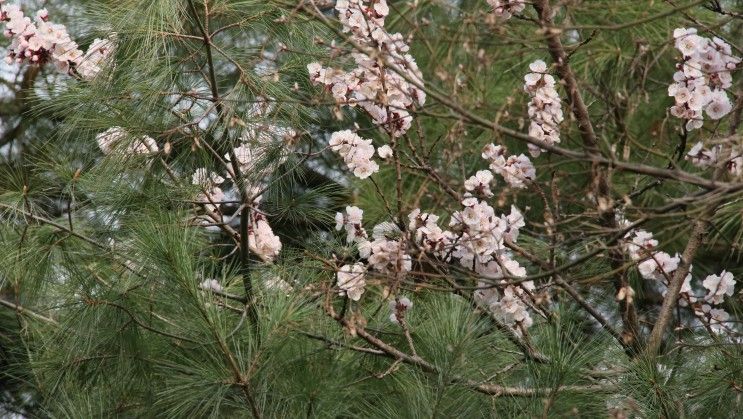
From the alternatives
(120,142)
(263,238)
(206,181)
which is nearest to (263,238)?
(263,238)

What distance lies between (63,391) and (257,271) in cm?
33

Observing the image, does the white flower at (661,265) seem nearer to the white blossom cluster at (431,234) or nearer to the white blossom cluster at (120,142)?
the white blossom cluster at (431,234)

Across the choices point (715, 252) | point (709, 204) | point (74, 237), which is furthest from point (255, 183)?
point (715, 252)

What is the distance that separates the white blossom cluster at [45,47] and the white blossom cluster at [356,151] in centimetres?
37

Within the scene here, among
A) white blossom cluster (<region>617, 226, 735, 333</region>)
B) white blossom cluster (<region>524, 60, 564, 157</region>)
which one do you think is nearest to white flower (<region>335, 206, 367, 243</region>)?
white blossom cluster (<region>524, 60, 564, 157</region>)

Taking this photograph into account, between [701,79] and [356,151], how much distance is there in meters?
0.48

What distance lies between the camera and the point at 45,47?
6.05 ft

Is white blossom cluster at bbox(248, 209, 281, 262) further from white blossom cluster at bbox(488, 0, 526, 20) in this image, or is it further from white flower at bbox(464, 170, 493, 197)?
white blossom cluster at bbox(488, 0, 526, 20)

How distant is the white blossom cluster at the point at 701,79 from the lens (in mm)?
1661

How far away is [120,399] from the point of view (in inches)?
72.5

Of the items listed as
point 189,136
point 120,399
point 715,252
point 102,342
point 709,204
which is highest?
point 709,204

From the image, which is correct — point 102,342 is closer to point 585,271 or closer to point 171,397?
point 171,397

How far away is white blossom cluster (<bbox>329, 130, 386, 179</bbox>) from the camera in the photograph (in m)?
1.76

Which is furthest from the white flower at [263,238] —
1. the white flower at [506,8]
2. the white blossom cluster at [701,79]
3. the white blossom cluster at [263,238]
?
the white blossom cluster at [701,79]
